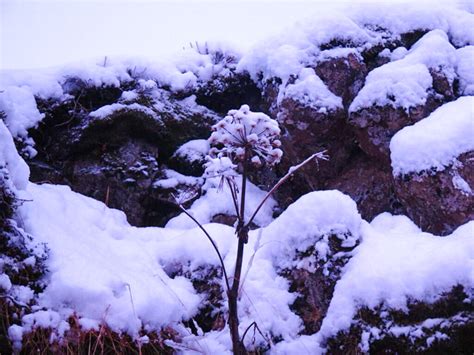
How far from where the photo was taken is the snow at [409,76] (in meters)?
3.73

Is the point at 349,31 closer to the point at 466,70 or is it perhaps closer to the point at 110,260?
the point at 466,70

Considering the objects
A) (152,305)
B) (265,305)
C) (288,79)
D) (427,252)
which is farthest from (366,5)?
(152,305)

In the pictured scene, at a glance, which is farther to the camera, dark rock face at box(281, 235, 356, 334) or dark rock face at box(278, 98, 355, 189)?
dark rock face at box(278, 98, 355, 189)

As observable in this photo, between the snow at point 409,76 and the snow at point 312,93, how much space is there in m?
0.21

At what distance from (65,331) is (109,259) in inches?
23.7

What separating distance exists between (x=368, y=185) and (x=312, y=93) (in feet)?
3.28

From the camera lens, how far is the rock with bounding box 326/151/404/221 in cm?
383

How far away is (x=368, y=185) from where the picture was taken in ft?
13.0

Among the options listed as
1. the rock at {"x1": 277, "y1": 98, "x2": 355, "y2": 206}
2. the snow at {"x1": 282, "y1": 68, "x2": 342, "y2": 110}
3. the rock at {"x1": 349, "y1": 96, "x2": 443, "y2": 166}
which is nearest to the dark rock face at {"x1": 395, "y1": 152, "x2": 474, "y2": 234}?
the rock at {"x1": 349, "y1": 96, "x2": 443, "y2": 166}

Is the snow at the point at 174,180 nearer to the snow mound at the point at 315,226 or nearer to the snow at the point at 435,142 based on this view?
the snow mound at the point at 315,226

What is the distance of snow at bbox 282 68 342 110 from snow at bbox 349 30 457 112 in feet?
0.68

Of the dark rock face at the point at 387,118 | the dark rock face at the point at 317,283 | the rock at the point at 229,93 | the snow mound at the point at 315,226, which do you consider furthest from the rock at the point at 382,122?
the dark rock face at the point at 317,283

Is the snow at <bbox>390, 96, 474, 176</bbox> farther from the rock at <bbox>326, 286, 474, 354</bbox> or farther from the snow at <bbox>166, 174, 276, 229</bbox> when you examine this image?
the snow at <bbox>166, 174, 276, 229</bbox>

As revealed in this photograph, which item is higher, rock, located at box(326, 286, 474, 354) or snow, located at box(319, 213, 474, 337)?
snow, located at box(319, 213, 474, 337)
